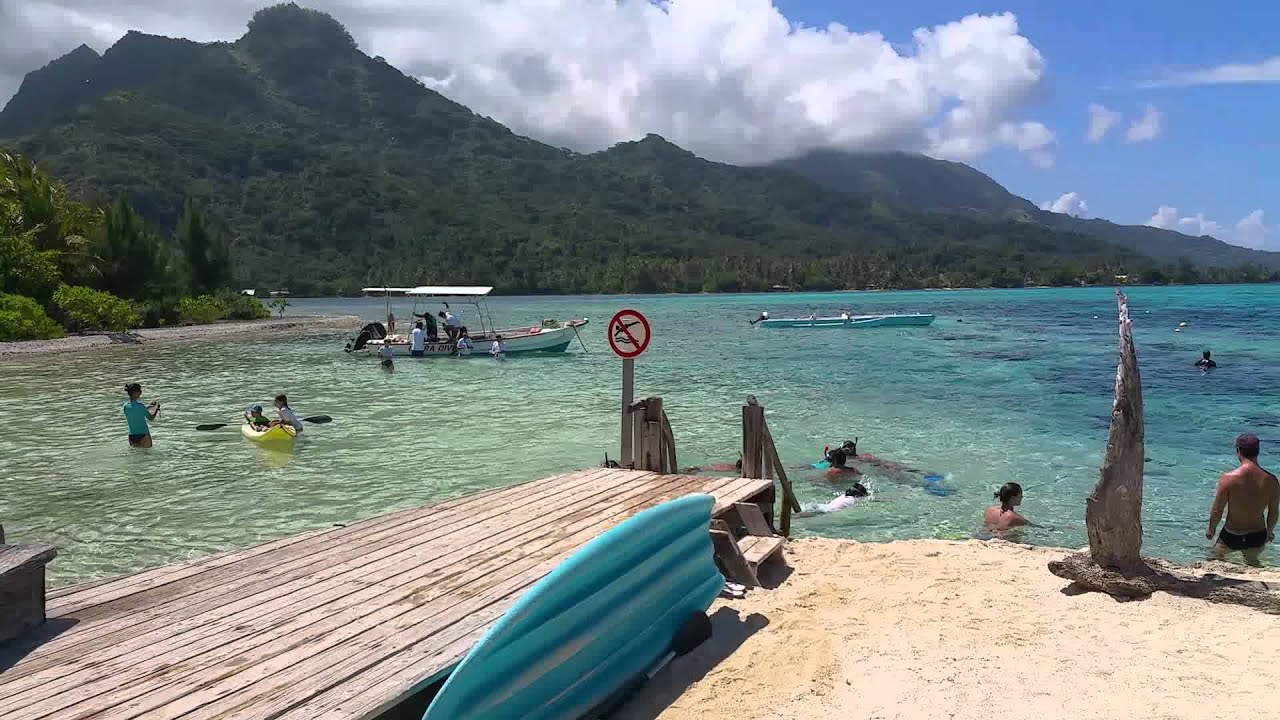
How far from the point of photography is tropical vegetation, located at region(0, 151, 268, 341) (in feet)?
128

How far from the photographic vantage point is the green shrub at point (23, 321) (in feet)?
120

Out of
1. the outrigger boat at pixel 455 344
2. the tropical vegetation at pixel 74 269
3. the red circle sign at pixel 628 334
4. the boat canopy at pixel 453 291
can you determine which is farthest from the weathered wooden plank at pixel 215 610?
the tropical vegetation at pixel 74 269

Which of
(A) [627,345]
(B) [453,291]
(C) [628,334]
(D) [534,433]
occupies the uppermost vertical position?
(B) [453,291]

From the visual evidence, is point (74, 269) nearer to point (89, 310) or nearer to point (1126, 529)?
point (89, 310)

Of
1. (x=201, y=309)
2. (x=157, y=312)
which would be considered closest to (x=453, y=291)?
(x=157, y=312)

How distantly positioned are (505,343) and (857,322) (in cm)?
3376

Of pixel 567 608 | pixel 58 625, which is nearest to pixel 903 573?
pixel 567 608

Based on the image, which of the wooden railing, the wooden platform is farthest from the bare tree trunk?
the wooden platform

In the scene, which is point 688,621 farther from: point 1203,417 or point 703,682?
point 1203,417

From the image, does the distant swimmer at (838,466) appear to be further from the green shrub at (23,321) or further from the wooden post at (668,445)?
the green shrub at (23,321)

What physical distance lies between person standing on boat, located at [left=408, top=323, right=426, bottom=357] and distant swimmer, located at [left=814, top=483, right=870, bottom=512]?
77.8ft

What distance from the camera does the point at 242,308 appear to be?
6303 centimetres

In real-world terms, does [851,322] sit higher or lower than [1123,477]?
lower

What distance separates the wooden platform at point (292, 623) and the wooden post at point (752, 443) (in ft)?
9.20
